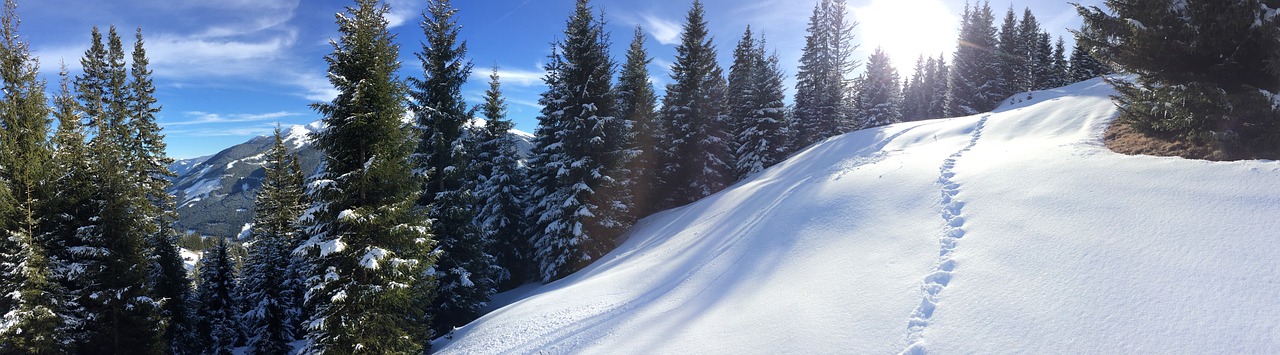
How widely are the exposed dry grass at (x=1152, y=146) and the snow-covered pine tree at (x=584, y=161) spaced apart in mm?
15247

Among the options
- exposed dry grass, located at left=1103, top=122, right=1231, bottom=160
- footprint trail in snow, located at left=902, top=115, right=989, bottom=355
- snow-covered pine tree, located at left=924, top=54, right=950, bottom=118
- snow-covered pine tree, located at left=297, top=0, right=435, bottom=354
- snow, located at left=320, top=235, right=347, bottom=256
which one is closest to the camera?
footprint trail in snow, located at left=902, top=115, right=989, bottom=355

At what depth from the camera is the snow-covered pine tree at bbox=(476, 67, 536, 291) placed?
904 inches

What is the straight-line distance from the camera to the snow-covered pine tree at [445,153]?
56.0 feet

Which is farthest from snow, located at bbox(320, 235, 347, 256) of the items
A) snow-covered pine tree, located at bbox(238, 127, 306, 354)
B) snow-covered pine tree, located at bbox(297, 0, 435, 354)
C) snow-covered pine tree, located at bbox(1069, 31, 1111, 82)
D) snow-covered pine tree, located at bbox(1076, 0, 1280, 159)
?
snow-covered pine tree, located at bbox(1069, 31, 1111, 82)

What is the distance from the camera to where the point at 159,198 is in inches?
893

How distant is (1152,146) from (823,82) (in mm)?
29860

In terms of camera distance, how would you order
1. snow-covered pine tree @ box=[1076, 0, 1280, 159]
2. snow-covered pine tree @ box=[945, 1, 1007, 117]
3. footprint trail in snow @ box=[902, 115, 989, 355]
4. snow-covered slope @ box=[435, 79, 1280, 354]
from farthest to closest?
snow-covered pine tree @ box=[945, 1, 1007, 117]
snow-covered pine tree @ box=[1076, 0, 1280, 159]
footprint trail in snow @ box=[902, 115, 989, 355]
snow-covered slope @ box=[435, 79, 1280, 354]

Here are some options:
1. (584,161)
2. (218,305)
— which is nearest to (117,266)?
(218,305)

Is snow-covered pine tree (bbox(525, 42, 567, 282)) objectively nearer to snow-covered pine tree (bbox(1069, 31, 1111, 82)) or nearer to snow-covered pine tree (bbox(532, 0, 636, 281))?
snow-covered pine tree (bbox(532, 0, 636, 281))

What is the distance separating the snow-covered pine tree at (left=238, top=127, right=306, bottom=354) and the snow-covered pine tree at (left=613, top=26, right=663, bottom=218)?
15.0m

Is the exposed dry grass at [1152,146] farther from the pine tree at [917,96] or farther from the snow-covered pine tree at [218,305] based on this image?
the pine tree at [917,96]

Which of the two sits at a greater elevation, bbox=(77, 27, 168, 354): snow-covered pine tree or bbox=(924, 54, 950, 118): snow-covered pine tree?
bbox=(924, 54, 950, 118): snow-covered pine tree

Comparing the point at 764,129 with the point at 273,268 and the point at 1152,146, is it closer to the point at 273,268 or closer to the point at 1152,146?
the point at 1152,146

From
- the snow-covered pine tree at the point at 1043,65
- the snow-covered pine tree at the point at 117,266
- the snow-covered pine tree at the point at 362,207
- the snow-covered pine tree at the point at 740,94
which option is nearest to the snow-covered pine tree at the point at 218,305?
the snow-covered pine tree at the point at 117,266
